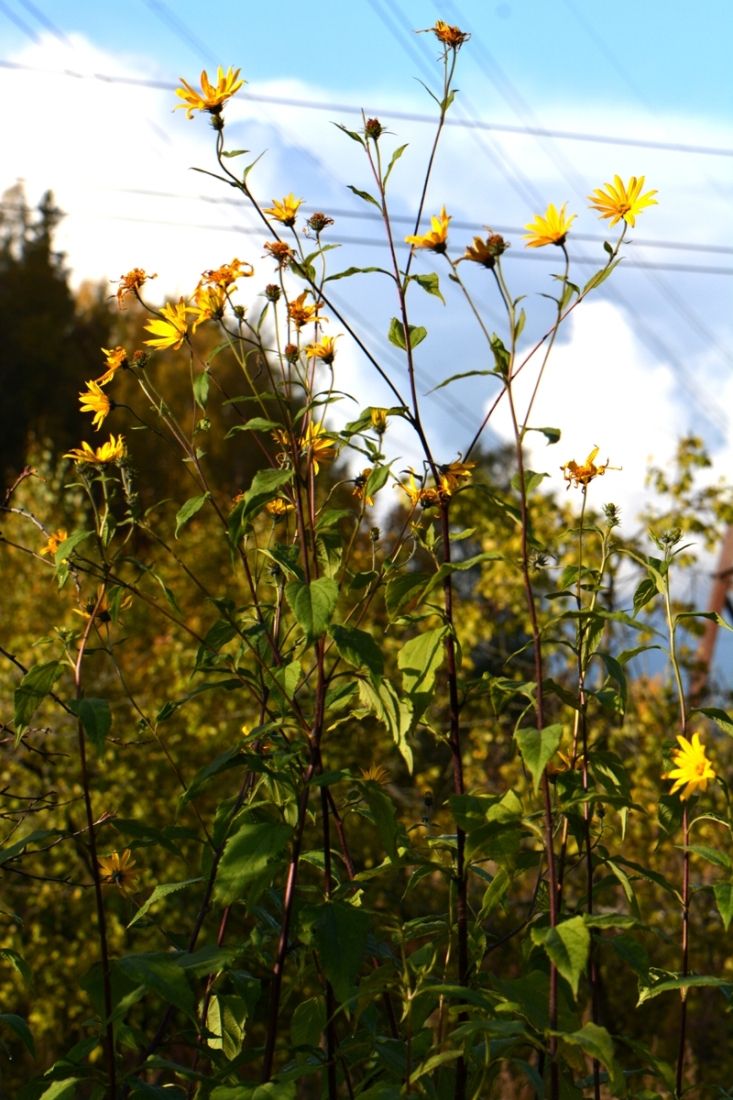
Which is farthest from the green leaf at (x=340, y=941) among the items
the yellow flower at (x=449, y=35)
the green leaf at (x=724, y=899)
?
the yellow flower at (x=449, y=35)

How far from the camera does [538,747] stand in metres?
1.11

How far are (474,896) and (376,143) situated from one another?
480 cm

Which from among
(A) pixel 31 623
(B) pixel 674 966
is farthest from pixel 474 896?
(A) pixel 31 623

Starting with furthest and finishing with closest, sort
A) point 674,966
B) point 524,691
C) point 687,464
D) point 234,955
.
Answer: point 687,464 < point 674,966 < point 524,691 < point 234,955

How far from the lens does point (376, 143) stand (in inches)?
56.5

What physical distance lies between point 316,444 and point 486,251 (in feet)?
1.02

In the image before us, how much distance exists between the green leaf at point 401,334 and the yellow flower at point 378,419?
0.23 feet

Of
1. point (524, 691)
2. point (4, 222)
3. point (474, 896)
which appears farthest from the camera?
point (4, 222)

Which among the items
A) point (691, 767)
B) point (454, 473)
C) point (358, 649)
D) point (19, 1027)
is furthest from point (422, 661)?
point (19, 1027)

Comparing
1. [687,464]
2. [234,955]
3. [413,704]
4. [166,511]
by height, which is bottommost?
[234,955]

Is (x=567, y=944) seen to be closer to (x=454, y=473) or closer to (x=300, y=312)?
(x=454, y=473)

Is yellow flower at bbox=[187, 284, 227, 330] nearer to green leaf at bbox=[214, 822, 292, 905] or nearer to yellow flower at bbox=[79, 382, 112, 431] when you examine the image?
yellow flower at bbox=[79, 382, 112, 431]

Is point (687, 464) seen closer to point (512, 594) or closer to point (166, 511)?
point (512, 594)

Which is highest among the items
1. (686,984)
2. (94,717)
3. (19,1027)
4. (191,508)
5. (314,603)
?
(191,508)
